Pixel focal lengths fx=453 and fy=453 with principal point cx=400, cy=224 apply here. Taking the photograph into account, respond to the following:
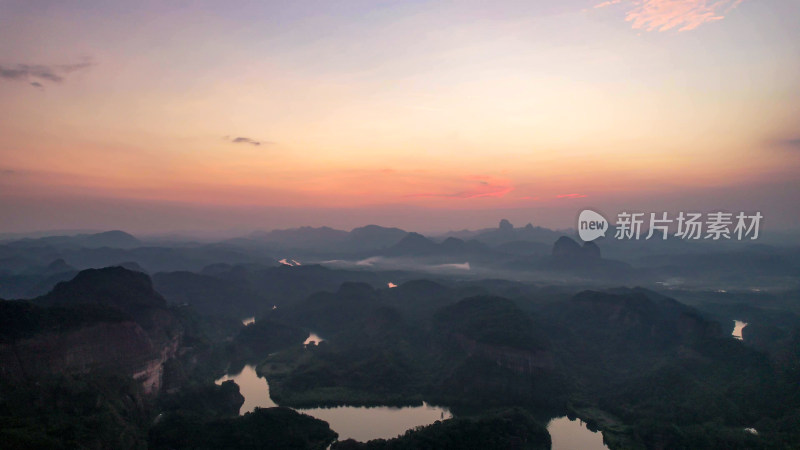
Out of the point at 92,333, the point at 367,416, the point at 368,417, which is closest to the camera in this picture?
the point at 92,333

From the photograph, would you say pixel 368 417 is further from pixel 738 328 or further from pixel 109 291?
pixel 738 328

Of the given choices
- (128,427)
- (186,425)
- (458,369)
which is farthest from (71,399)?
Answer: (458,369)

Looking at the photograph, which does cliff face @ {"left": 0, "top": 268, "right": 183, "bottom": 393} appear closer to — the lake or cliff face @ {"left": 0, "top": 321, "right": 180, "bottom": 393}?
cliff face @ {"left": 0, "top": 321, "right": 180, "bottom": 393}

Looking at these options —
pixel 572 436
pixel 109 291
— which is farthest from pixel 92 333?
pixel 572 436

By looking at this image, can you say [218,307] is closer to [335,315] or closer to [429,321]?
[335,315]

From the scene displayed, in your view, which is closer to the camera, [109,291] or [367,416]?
[367,416]

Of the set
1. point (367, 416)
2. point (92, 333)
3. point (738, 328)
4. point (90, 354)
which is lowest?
point (367, 416)
